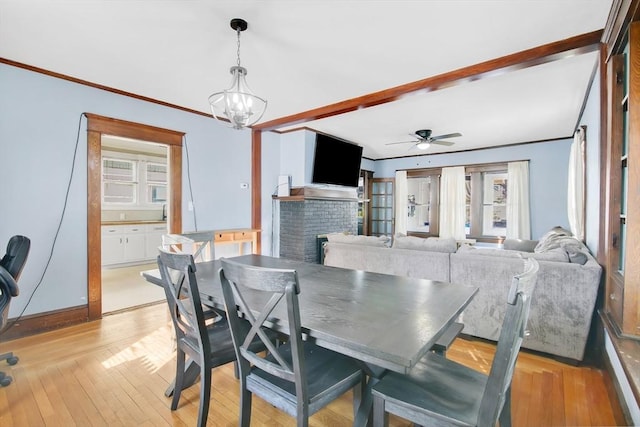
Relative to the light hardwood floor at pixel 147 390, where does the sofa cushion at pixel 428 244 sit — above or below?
above

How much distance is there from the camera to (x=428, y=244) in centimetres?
300

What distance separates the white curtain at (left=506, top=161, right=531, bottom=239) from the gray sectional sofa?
3112 mm

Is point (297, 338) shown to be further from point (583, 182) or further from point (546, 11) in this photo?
point (583, 182)

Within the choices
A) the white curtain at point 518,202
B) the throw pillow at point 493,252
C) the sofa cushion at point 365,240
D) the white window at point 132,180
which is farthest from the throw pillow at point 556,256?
the white window at point 132,180

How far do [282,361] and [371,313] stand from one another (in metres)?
0.43

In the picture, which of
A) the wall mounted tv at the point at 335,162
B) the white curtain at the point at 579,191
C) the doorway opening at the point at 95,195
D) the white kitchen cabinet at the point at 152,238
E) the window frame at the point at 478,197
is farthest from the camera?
the window frame at the point at 478,197

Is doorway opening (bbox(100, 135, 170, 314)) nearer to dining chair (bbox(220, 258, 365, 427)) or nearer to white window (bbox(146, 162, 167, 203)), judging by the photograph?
white window (bbox(146, 162, 167, 203))

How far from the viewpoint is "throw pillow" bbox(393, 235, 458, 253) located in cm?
288

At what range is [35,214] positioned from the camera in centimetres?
284

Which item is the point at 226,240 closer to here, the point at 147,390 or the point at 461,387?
the point at 147,390

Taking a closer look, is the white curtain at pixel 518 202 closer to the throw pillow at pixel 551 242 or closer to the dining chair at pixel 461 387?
the throw pillow at pixel 551 242

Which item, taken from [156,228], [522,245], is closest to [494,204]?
[522,245]

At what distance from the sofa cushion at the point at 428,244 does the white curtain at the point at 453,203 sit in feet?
12.3

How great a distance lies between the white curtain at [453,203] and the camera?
21.0 feet
